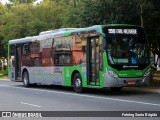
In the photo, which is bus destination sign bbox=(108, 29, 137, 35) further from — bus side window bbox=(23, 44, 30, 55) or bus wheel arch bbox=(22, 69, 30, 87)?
bus wheel arch bbox=(22, 69, 30, 87)

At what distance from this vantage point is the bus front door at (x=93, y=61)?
19.5m

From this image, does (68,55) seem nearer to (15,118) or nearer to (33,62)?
(33,62)

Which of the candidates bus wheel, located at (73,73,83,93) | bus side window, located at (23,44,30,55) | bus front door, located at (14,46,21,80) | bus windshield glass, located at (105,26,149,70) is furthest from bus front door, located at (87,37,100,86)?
bus front door, located at (14,46,21,80)

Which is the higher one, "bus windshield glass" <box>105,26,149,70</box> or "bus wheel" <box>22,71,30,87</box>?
"bus windshield glass" <box>105,26,149,70</box>

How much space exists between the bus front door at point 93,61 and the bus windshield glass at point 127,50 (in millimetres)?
750

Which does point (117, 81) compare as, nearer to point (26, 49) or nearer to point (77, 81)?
point (77, 81)

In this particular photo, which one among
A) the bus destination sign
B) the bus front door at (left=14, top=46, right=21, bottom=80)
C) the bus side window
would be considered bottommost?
the bus front door at (left=14, top=46, right=21, bottom=80)

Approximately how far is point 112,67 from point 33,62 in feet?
27.2

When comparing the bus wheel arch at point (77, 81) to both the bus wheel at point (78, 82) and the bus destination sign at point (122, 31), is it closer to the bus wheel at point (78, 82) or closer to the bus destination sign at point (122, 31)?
the bus wheel at point (78, 82)

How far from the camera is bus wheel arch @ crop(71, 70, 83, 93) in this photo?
20672mm

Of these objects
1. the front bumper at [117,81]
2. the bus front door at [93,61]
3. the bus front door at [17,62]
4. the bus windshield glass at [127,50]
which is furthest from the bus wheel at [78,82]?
the bus front door at [17,62]

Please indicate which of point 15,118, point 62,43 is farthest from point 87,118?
point 62,43

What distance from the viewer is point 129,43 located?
1942 cm

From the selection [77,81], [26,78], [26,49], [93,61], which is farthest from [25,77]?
[93,61]
